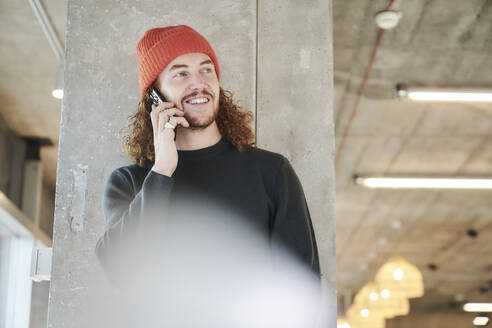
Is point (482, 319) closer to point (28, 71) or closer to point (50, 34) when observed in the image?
point (50, 34)

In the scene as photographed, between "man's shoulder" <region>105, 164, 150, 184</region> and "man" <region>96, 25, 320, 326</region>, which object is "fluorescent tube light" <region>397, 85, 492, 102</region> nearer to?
"man" <region>96, 25, 320, 326</region>

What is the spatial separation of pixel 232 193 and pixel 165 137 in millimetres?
253

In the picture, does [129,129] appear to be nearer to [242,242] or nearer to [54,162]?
[242,242]

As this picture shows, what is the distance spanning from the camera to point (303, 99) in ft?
8.11

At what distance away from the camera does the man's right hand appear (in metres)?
1.73

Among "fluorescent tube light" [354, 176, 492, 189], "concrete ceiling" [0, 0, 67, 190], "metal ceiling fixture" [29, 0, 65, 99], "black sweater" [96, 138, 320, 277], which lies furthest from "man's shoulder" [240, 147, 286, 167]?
"fluorescent tube light" [354, 176, 492, 189]

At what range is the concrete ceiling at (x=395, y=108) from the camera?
5.64 metres

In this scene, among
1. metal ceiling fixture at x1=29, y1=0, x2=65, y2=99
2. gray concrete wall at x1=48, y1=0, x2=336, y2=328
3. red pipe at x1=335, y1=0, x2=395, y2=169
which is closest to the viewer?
gray concrete wall at x1=48, y1=0, x2=336, y2=328

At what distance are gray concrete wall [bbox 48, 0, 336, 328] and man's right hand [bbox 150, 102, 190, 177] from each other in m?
0.59

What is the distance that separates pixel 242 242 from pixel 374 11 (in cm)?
413

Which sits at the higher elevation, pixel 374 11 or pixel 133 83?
pixel 374 11

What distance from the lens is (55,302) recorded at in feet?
7.38

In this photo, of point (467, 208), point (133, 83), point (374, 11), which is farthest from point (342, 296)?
point (133, 83)

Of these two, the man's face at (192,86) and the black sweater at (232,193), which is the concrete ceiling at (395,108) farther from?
the black sweater at (232,193)
